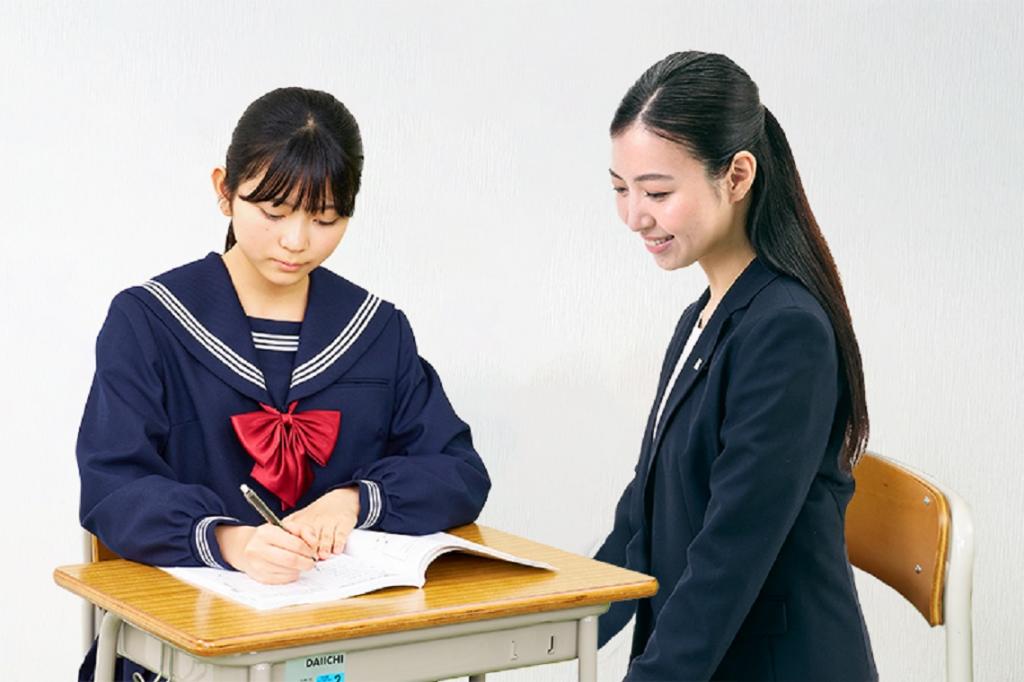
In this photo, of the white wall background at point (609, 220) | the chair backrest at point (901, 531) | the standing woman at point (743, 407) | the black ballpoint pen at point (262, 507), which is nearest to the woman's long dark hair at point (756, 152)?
the standing woman at point (743, 407)

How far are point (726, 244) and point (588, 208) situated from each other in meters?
1.17

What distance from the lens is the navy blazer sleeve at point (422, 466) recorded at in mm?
1949

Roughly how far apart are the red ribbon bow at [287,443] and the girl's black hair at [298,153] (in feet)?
0.92

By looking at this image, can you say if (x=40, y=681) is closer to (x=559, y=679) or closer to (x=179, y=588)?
(x=559, y=679)

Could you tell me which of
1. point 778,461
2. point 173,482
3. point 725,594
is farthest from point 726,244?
point 173,482

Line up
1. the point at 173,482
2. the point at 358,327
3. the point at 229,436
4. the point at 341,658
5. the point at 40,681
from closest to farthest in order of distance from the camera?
the point at 341,658 → the point at 173,482 → the point at 229,436 → the point at 358,327 → the point at 40,681

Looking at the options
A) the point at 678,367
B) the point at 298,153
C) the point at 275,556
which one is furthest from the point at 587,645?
the point at 298,153

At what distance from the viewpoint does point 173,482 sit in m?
1.81

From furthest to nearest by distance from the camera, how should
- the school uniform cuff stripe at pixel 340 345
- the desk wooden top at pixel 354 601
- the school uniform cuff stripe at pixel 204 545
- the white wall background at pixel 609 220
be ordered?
the white wall background at pixel 609 220 < the school uniform cuff stripe at pixel 340 345 < the school uniform cuff stripe at pixel 204 545 < the desk wooden top at pixel 354 601

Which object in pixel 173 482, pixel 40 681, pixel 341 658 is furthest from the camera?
pixel 40 681

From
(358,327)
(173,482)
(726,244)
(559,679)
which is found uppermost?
(726,244)

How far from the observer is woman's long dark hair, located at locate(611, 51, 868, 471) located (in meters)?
1.93

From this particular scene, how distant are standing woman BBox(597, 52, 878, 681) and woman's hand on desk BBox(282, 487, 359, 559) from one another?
412 mm

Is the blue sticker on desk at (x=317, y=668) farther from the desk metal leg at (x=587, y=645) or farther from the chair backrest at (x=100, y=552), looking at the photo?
the chair backrest at (x=100, y=552)
